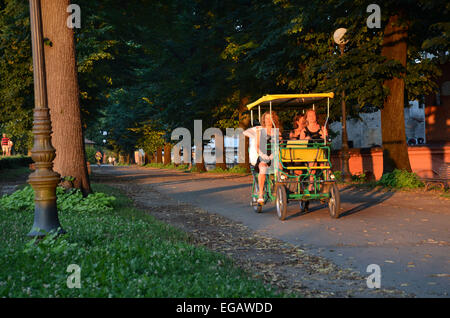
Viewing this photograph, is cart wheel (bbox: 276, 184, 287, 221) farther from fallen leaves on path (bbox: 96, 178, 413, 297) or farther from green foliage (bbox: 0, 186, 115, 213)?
green foliage (bbox: 0, 186, 115, 213)

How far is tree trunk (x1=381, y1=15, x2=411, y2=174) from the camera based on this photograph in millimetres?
17594

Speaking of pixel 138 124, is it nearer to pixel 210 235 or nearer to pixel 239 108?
pixel 239 108

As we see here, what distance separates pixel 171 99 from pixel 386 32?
19.2 meters

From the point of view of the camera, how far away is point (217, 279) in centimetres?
502

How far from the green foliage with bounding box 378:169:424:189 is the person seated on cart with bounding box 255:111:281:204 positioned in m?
7.49

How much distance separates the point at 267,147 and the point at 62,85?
542 cm

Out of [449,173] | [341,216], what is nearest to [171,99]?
[449,173]

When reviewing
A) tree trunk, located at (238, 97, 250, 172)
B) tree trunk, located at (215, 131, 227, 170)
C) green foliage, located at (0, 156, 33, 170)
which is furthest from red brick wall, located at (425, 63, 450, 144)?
green foliage, located at (0, 156, 33, 170)

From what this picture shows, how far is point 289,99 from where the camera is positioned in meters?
12.3

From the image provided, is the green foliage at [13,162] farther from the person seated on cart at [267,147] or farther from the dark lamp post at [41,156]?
the dark lamp post at [41,156]

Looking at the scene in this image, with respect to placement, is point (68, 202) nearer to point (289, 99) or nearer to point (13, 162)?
point (289, 99)

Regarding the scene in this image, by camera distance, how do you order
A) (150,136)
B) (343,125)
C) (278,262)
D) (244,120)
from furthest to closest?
(150,136) → (244,120) → (343,125) → (278,262)

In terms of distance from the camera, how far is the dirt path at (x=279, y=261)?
521cm

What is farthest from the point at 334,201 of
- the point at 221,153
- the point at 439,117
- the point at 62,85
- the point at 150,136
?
the point at 150,136
